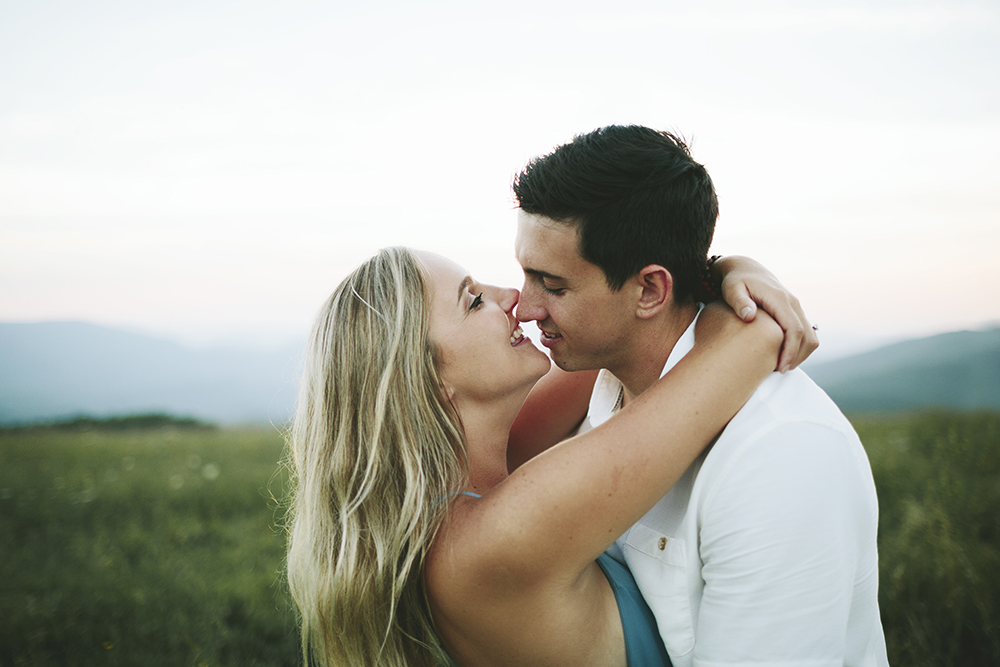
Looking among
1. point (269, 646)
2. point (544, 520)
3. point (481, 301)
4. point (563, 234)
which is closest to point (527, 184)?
point (563, 234)

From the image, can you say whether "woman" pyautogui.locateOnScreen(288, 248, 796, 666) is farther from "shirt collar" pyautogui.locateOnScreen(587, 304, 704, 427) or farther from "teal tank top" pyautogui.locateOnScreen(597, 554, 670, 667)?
"shirt collar" pyautogui.locateOnScreen(587, 304, 704, 427)

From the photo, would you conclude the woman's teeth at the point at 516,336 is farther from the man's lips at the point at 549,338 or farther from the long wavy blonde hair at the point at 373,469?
the long wavy blonde hair at the point at 373,469

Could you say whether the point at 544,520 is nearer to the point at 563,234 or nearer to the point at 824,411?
the point at 824,411

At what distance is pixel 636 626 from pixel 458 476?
0.82 metres

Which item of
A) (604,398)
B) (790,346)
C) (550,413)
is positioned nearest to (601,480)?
(790,346)

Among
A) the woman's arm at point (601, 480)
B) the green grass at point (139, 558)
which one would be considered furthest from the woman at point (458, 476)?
the green grass at point (139, 558)

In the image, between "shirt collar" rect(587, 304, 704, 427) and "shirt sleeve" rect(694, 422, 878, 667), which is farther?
"shirt collar" rect(587, 304, 704, 427)

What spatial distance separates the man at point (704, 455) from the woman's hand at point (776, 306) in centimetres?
6

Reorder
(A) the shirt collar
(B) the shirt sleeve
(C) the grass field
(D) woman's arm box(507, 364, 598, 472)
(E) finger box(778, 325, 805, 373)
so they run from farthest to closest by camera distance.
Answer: (C) the grass field → (D) woman's arm box(507, 364, 598, 472) → (A) the shirt collar → (E) finger box(778, 325, 805, 373) → (B) the shirt sleeve

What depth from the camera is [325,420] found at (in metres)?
2.40

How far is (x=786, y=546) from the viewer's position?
5.97 feet

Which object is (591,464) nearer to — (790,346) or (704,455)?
(704,455)

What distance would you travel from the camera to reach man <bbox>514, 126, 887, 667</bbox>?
1838mm

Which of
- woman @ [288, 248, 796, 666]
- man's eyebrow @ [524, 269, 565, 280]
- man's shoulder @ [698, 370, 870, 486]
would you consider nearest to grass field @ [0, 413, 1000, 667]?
woman @ [288, 248, 796, 666]
